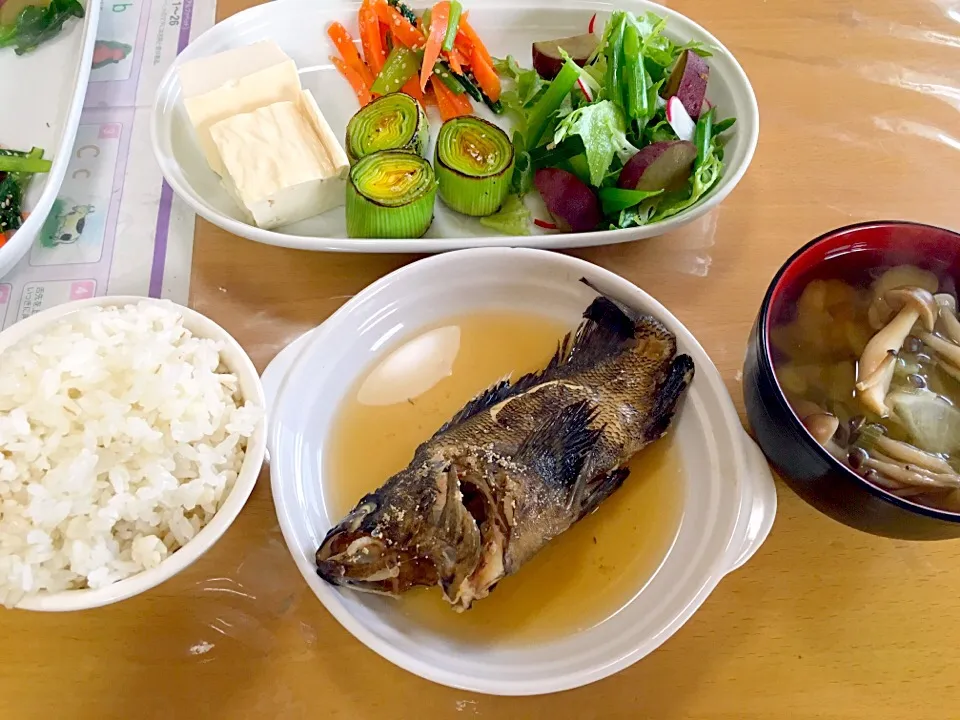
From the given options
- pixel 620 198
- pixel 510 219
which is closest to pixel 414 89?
pixel 510 219

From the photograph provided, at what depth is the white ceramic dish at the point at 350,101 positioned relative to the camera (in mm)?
1034

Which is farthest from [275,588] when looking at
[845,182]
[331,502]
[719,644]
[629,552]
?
[845,182]

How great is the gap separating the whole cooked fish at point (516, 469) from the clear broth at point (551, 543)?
0.19 ft

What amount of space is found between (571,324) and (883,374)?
414mm

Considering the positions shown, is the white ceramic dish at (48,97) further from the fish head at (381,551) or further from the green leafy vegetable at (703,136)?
the green leafy vegetable at (703,136)

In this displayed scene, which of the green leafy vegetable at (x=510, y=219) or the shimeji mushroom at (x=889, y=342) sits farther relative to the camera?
the green leafy vegetable at (x=510, y=219)

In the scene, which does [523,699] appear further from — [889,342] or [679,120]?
[679,120]

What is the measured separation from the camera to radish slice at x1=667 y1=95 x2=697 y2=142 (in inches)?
44.4

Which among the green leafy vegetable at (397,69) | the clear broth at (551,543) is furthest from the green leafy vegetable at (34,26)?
the clear broth at (551,543)

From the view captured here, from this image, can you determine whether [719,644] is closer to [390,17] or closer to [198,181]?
[198,181]

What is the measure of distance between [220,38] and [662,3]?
869mm

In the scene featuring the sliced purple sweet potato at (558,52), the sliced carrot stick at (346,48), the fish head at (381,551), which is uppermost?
the sliced purple sweet potato at (558,52)

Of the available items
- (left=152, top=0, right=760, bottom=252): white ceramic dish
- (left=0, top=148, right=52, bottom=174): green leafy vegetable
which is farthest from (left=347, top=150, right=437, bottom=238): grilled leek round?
(left=0, top=148, right=52, bottom=174): green leafy vegetable

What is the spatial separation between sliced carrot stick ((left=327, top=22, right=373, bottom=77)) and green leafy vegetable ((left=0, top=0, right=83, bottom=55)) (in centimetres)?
50
